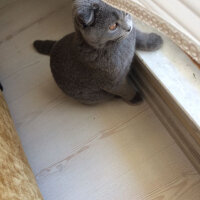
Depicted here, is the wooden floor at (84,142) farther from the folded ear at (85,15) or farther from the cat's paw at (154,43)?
the folded ear at (85,15)

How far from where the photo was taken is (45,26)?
4.00 ft

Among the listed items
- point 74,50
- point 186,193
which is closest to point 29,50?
point 74,50

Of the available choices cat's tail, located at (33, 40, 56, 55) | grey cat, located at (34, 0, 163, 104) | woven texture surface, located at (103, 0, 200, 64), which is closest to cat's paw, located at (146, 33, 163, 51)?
grey cat, located at (34, 0, 163, 104)

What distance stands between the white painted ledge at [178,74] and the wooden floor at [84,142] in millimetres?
253

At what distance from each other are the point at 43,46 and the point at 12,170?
59cm

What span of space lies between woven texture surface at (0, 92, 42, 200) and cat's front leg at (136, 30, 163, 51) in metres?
0.48

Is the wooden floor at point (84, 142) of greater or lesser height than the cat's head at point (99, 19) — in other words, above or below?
below

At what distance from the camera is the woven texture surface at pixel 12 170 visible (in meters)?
0.64

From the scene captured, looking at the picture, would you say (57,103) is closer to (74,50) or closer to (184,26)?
(74,50)

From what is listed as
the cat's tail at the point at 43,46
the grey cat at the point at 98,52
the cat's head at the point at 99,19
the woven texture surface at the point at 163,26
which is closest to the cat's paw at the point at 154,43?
the grey cat at the point at 98,52

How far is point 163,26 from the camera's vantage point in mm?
492

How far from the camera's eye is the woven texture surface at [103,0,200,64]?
450mm

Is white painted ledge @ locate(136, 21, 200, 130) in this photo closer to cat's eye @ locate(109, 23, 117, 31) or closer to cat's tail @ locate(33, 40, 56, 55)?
cat's eye @ locate(109, 23, 117, 31)

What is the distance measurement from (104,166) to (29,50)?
606 mm
